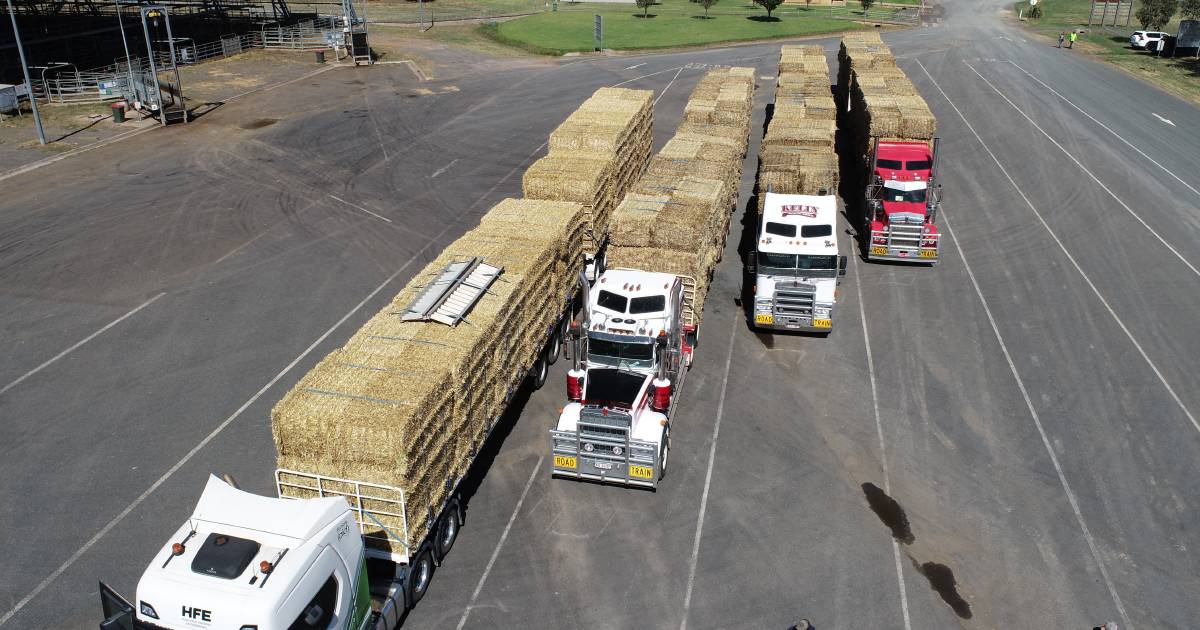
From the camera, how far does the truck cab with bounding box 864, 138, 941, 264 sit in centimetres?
3384

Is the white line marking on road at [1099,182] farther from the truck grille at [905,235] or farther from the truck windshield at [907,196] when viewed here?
the truck grille at [905,235]

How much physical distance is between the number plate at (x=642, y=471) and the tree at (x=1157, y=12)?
285 feet

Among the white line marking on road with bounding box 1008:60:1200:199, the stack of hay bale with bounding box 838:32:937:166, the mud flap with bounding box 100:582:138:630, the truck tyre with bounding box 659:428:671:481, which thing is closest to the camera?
the mud flap with bounding box 100:582:138:630

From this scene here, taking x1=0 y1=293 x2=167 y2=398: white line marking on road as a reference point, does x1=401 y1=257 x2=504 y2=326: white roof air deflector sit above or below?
above

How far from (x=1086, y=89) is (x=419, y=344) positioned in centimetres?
6313

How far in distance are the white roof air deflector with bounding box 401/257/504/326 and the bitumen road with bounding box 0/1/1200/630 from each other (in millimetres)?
4493

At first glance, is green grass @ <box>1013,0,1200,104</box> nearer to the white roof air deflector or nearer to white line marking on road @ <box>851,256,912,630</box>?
white line marking on road @ <box>851,256,912,630</box>

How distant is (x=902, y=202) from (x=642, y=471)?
20366 millimetres

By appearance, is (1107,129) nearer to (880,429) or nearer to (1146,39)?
(1146,39)

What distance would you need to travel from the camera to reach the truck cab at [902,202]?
33.8 meters

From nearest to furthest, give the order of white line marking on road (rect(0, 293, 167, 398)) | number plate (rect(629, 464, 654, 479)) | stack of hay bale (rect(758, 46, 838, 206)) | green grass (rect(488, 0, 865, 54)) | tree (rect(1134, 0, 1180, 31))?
number plate (rect(629, 464, 654, 479))
white line marking on road (rect(0, 293, 167, 398))
stack of hay bale (rect(758, 46, 838, 206))
tree (rect(1134, 0, 1180, 31))
green grass (rect(488, 0, 865, 54))

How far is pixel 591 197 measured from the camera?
98.6ft

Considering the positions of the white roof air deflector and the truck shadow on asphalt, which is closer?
the truck shadow on asphalt

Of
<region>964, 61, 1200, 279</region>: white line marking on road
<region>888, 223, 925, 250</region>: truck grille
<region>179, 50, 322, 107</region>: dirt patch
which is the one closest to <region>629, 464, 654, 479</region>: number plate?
<region>888, 223, 925, 250</region>: truck grille
